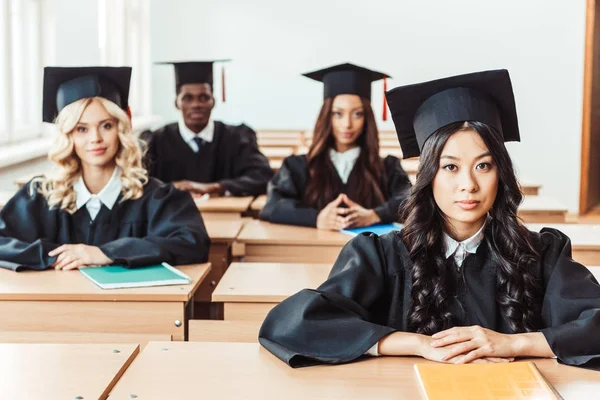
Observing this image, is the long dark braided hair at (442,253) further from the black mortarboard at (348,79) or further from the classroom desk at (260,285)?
the black mortarboard at (348,79)

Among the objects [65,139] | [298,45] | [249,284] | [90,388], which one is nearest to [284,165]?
[65,139]

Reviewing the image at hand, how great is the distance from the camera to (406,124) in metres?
2.41

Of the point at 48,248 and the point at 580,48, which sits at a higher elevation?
the point at 580,48

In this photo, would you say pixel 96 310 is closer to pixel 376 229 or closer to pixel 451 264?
pixel 451 264

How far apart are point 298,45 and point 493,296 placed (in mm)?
7982

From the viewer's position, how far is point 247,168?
6008mm

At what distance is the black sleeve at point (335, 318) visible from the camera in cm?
212

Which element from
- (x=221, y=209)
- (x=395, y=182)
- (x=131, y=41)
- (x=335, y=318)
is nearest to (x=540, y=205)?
(x=395, y=182)

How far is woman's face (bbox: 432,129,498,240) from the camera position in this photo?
89.4 inches

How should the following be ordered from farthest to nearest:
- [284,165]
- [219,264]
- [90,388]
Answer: [284,165]
[219,264]
[90,388]

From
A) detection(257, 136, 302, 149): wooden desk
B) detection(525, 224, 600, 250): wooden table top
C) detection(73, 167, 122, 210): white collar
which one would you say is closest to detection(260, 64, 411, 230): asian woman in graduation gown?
detection(525, 224, 600, 250): wooden table top

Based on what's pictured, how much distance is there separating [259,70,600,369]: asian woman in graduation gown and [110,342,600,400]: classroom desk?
0.20ft

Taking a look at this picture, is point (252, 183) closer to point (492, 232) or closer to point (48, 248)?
point (48, 248)

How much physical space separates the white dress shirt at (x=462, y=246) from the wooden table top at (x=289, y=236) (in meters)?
1.59
